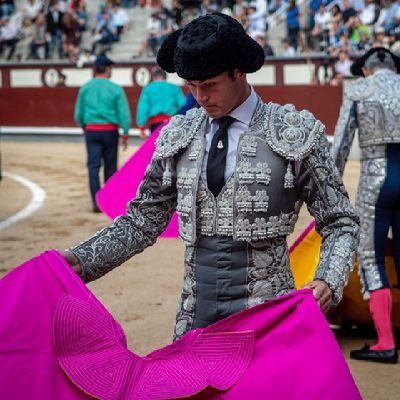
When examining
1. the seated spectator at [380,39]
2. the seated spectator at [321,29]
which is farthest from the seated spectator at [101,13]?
the seated spectator at [380,39]

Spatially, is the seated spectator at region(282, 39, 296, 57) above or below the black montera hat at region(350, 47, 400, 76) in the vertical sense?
below

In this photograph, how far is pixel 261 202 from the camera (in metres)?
2.30

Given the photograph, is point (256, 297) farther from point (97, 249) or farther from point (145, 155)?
point (145, 155)

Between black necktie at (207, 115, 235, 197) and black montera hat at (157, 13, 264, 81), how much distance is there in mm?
186

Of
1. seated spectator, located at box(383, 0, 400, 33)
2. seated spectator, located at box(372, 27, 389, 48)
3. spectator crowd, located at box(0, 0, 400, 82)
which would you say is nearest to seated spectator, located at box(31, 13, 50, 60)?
spectator crowd, located at box(0, 0, 400, 82)

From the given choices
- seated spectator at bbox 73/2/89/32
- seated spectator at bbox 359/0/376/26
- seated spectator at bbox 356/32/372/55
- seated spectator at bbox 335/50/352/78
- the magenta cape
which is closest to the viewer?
the magenta cape

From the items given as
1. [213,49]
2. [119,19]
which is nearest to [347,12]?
[119,19]

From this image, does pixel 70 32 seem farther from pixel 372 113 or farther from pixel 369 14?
pixel 372 113

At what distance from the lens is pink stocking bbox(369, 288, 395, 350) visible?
430cm

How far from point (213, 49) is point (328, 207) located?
1.46 ft

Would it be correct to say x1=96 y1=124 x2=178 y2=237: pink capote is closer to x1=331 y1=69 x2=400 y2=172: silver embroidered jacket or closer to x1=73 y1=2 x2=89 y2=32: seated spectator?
x1=331 y1=69 x2=400 y2=172: silver embroidered jacket

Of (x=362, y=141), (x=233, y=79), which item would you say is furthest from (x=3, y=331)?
(x=362, y=141)

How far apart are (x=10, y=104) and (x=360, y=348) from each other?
48.4 ft

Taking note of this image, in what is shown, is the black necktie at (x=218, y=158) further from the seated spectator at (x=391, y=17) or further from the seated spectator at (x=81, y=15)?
the seated spectator at (x=81, y=15)
